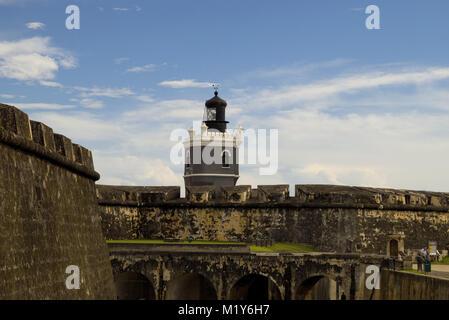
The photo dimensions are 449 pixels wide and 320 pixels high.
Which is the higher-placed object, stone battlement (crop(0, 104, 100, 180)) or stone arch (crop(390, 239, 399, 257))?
stone battlement (crop(0, 104, 100, 180))

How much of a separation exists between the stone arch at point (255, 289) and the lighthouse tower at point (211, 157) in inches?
479

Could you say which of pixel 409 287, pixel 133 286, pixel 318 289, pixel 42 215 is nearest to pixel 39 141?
pixel 42 215

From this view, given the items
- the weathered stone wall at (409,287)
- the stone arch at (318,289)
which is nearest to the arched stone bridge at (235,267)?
the stone arch at (318,289)

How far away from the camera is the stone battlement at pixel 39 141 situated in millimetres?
12133

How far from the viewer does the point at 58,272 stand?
45.9ft

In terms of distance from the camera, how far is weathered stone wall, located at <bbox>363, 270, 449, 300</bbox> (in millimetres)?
17812

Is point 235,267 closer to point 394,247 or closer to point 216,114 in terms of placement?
point 394,247

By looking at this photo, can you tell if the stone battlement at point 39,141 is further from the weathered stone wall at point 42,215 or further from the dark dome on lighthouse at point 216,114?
the dark dome on lighthouse at point 216,114

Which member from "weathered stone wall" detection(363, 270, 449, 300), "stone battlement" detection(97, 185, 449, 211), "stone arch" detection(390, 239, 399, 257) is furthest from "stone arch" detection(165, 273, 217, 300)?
"stone arch" detection(390, 239, 399, 257)

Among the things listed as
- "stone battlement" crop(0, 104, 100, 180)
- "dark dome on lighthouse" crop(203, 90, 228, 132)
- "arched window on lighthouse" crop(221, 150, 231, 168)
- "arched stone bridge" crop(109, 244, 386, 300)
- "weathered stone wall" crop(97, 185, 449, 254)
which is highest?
"dark dome on lighthouse" crop(203, 90, 228, 132)

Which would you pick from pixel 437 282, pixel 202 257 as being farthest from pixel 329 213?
pixel 437 282

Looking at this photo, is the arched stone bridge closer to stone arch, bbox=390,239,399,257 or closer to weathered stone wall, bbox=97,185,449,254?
weathered stone wall, bbox=97,185,449,254

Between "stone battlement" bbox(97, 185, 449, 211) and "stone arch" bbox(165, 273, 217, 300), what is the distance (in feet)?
13.2
